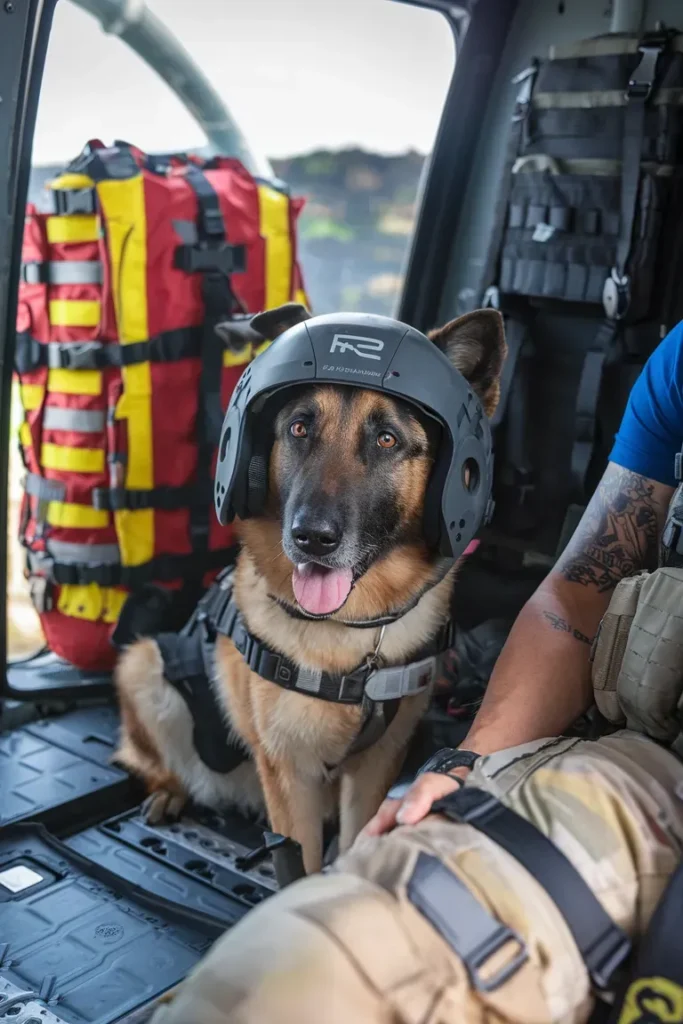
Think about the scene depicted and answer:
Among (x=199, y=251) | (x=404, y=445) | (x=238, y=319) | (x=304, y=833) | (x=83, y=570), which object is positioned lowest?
(x=304, y=833)

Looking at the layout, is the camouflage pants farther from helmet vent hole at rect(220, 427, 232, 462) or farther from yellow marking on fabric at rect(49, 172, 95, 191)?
yellow marking on fabric at rect(49, 172, 95, 191)

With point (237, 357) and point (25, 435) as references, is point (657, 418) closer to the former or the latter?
point (237, 357)

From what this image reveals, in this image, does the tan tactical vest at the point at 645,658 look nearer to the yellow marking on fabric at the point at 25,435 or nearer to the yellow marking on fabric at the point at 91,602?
the yellow marking on fabric at the point at 91,602

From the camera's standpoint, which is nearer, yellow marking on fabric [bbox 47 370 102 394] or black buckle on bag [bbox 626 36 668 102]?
black buckle on bag [bbox 626 36 668 102]

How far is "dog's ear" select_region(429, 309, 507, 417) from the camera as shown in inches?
77.2

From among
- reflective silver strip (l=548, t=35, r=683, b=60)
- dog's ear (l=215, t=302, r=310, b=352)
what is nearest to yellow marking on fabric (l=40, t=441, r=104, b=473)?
dog's ear (l=215, t=302, r=310, b=352)

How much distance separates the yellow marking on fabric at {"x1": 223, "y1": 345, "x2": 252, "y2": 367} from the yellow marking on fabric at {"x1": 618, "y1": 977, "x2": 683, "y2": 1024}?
2.12 m

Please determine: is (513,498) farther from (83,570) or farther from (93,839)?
(93,839)

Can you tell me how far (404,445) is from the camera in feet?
6.41

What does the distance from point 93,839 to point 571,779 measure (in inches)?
64.2

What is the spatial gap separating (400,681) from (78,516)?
1.24 metres

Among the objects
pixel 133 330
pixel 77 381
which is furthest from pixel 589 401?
pixel 77 381

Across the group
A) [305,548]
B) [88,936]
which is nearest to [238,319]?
[305,548]

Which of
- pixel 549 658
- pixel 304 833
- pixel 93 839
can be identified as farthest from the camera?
pixel 93 839
